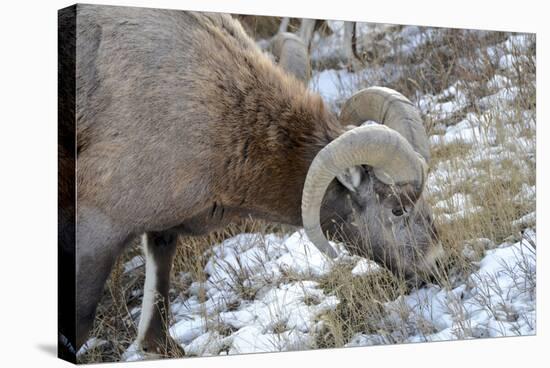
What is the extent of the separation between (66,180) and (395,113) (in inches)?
86.0

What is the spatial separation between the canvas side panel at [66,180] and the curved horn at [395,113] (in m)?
2.00

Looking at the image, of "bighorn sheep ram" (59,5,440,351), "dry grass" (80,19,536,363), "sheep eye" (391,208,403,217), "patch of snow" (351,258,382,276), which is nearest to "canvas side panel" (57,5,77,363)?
"bighorn sheep ram" (59,5,440,351)

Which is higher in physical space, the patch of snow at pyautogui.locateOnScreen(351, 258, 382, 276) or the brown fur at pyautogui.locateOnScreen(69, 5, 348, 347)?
the brown fur at pyautogui.locateOnScreen(69, 5, 348, 347)

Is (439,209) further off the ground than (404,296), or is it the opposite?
(439,209)

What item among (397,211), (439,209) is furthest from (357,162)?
(439,209)

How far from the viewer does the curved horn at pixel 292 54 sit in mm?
6867

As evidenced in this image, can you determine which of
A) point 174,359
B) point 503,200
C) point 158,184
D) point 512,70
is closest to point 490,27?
point 512,70

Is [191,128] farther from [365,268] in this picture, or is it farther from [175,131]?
[365,268]

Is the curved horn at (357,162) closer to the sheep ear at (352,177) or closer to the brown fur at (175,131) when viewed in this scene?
the sheep ear at (352,177)

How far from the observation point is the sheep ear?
6.01m

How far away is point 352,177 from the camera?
6.04 m

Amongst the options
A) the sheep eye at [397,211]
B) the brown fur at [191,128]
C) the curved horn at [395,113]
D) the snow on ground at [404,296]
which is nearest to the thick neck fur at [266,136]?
the brown fur at [191,128]

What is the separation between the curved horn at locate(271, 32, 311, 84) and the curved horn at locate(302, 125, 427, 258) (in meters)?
1.23

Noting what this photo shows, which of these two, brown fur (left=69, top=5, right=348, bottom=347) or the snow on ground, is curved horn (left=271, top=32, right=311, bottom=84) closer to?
the snow on ground
